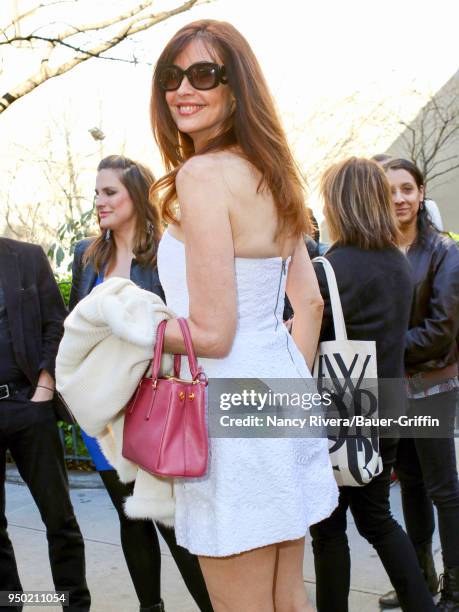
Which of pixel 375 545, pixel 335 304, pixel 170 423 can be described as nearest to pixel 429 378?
pixel 375 545

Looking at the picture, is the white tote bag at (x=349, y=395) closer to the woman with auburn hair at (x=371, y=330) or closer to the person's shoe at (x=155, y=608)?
the woman with auburn hair at (x=371, y=330)

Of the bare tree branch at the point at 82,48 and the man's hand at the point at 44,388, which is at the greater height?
the bare tree branch at the point at 82,48

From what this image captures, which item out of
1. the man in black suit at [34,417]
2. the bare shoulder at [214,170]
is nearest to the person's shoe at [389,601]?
the man in black suit at [34,417]

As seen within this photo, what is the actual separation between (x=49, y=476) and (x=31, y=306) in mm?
722

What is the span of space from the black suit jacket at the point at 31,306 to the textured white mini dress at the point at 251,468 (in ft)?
4.92

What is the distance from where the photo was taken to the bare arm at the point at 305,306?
2453mm

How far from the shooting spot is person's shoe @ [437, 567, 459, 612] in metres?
3.52

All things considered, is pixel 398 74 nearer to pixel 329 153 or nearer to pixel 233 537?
pixel 329 153

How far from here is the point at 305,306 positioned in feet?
8.13

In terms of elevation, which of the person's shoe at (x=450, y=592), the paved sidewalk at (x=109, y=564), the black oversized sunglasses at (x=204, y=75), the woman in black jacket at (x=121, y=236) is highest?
the black oversized sunglasses at (x=204, y=75)

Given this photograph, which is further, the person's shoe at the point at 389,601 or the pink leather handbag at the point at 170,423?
the person's shoe at the point at 389,601

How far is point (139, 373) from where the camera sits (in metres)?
1.96

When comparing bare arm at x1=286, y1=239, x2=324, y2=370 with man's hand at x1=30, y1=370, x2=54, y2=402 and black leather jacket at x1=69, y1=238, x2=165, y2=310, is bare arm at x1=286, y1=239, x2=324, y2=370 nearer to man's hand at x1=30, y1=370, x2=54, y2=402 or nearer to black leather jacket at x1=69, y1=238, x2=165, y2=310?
black leather jacket at x1=69, y1=238, x2=165, y2=310

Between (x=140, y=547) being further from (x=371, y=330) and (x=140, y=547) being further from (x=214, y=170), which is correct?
(x=214, y=170)
